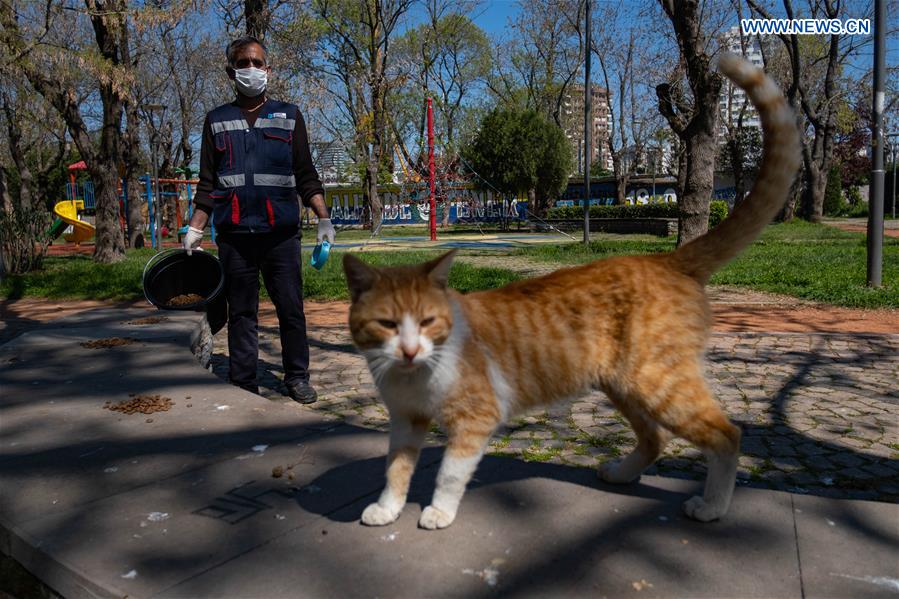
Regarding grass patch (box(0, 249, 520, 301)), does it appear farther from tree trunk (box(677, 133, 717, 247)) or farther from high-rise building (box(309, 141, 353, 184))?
high-rise building (box(309, 141, 353, 184))

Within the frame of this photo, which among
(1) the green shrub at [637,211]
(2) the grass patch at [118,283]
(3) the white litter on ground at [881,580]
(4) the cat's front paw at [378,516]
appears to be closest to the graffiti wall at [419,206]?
(1) the green shrub at [637,211]

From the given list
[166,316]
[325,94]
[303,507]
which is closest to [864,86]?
[325,94]

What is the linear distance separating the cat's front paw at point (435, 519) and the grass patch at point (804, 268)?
8044 millimetres

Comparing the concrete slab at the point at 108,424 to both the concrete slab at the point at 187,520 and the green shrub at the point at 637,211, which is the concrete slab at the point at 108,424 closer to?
the concrete slab at the point at 187,520

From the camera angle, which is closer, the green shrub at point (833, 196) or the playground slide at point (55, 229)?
the playground slide at point (55, 229)

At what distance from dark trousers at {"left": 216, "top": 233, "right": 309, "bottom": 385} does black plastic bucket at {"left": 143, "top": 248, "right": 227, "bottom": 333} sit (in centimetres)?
54

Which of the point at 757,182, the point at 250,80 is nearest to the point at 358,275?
the point at 757,182

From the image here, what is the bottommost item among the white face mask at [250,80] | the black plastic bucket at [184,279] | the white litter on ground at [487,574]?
the white litter on ground at [487,574]

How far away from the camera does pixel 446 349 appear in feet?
7.70

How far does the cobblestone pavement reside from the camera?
3.53 meters

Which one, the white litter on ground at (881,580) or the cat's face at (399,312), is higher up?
the cat's face at (399,312)

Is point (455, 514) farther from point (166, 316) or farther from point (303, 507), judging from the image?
point (166, 316)

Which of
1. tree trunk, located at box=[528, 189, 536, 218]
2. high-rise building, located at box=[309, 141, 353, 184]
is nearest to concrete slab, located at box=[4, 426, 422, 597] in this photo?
tree trunk, located at box=[528, 189, 536, 218]

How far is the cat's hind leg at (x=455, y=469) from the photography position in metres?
2.36
